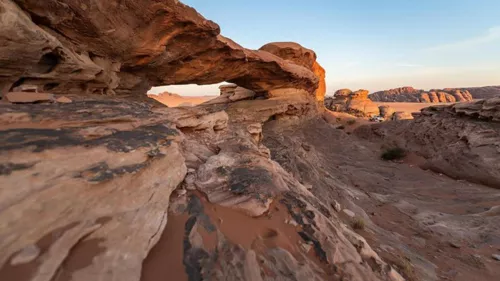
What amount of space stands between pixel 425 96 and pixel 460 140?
63.2m

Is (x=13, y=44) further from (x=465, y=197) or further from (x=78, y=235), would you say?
(x=465, y=197)

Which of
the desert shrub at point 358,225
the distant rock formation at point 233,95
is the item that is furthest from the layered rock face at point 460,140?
the distant rock formation at point 233,95

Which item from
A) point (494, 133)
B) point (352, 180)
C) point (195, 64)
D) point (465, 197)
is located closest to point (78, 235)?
point (195, 64)

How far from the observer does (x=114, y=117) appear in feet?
12.1

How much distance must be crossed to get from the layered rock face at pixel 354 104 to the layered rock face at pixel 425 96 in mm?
38316

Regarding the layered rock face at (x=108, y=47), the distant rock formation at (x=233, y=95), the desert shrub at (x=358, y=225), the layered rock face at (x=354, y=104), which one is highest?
the layered rock face at (x=108, y=47)

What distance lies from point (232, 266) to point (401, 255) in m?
3.59

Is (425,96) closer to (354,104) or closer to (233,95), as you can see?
(354,104)

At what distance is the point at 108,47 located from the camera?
6.21 m

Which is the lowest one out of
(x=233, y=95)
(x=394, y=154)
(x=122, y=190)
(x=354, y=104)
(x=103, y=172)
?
(x=394, y=154)

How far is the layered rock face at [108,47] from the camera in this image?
4.26 metres

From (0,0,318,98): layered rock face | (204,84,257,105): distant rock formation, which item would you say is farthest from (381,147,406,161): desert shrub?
(0,0,318,98): layered rock face

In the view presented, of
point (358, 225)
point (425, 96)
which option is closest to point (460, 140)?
point (358, 225)

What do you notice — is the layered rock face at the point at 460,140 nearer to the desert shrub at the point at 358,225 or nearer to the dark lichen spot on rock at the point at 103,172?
the desert shrub at the point at 358,225
